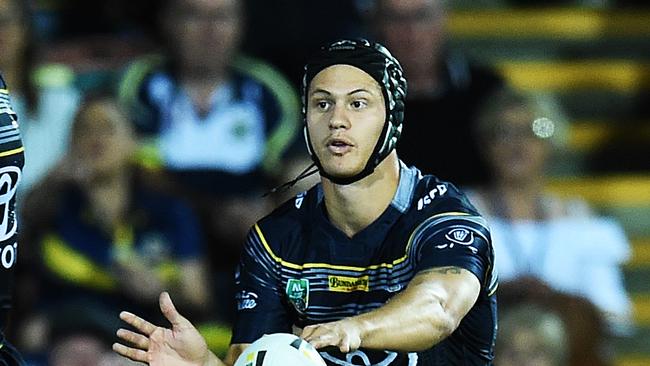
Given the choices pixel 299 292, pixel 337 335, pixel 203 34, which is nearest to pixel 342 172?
pixel 299 292

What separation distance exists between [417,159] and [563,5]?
208cm

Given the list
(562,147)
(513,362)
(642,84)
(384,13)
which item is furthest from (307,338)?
(642,84)

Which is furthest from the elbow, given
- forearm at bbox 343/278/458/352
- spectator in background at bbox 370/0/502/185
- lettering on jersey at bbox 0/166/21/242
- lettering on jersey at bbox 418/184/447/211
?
spectator in background at bbox 370/0/502/185

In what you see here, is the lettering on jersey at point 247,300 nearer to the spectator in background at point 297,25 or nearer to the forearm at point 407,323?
the forearm at point 407,323

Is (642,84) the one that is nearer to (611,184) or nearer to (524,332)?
(611,184)

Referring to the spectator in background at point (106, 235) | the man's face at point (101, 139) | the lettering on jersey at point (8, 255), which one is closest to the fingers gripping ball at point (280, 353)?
the lettering on jersey at point (8, 255)

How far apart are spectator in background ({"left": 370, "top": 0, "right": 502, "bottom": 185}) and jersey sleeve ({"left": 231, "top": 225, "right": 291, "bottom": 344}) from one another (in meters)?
3.47

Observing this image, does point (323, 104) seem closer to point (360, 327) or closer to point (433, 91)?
point (360, 327)

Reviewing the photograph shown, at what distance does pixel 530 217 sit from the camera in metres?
9.13

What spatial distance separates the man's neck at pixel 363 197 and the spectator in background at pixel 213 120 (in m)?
3.53

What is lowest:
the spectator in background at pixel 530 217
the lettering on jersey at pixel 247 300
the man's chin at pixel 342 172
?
the spectator in background at pixel 530 217

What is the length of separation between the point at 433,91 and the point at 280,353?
4433mm

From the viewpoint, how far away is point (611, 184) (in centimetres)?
1004

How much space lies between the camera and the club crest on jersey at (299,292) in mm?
5531
